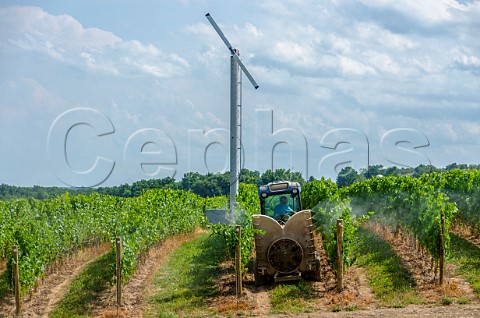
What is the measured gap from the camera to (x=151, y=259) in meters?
27.5

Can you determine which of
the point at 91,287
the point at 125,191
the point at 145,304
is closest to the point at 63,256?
the point at 91,287

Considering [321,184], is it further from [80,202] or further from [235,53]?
[80,202]

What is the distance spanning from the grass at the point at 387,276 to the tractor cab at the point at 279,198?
3.03 m

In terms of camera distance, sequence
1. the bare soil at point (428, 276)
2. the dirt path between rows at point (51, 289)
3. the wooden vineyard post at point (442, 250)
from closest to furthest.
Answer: the bare soil at point (428, 276) < the wooden vineyard post at point (442, 250) < the dirt path between rows at point (51, 289)

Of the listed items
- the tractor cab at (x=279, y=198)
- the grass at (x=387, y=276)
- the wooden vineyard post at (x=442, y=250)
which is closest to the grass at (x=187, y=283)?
the tractor cab at (x=279, y=198)

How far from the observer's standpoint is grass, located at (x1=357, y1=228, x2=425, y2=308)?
57.4 feet

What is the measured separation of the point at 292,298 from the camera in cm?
1786

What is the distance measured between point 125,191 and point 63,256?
178 feet

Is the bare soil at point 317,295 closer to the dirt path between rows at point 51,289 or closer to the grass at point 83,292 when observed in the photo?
the grass at point 83,292

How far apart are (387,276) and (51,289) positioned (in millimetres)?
10507

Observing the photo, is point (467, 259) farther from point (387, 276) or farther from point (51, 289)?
point (51, 289)

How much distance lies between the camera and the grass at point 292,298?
17047 millimetres

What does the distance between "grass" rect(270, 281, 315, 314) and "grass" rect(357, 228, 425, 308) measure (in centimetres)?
178

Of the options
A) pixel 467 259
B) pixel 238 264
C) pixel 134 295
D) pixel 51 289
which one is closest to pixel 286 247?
pixel 238 264
